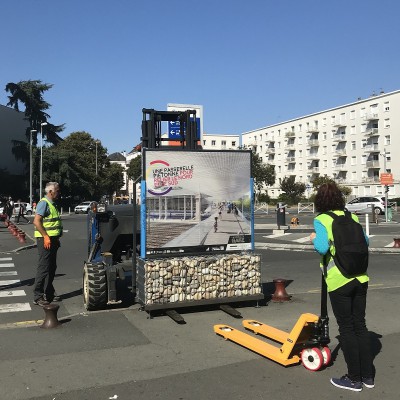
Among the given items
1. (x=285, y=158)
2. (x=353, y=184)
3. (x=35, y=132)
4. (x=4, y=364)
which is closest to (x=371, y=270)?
Result: (x=4, y=364)

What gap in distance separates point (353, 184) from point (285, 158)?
1985 centimetres

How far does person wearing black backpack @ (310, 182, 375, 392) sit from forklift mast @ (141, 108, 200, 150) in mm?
3698

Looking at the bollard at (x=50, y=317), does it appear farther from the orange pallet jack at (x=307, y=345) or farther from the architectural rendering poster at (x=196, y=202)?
the orange pallet jack at (x=307, y=345)

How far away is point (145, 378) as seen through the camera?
4.20m

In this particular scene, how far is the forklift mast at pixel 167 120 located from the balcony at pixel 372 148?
74.5 metres

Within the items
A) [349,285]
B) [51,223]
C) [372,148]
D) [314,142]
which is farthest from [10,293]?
[314,142]

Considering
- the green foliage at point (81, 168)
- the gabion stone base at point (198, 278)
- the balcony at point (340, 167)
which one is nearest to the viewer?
the gabion stone base at point (198, 278)

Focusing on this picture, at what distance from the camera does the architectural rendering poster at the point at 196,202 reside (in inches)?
252

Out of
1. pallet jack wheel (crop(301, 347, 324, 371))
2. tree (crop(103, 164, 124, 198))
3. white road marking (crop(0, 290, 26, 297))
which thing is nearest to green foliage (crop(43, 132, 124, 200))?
tree (crop(103, 164, 124, 198))

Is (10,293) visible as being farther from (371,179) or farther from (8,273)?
(371,179)

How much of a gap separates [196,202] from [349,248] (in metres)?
3.10

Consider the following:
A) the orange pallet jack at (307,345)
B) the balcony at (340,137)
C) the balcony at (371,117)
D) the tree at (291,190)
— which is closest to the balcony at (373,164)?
the balcony at (371,117)

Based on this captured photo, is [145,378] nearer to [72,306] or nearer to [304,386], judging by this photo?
[304,386]

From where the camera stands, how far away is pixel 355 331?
3.91 meters
